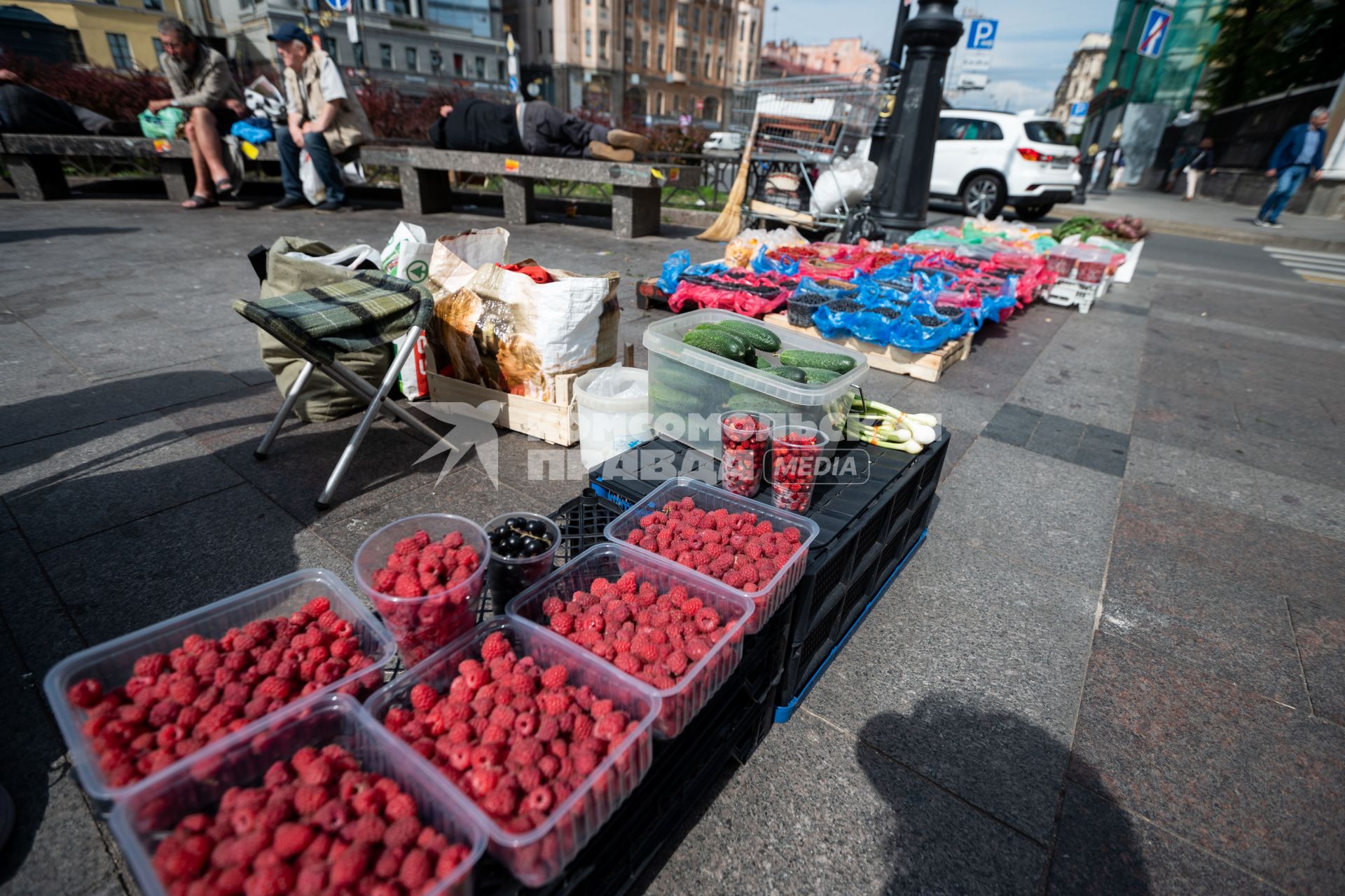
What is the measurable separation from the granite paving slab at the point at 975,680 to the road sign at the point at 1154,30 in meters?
23.3

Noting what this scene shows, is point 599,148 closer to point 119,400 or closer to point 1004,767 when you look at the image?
point 119,400

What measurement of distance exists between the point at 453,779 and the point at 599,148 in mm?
8946

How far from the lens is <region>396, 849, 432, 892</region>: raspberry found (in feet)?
3.20

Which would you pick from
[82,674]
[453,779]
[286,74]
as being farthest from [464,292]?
[286,74]

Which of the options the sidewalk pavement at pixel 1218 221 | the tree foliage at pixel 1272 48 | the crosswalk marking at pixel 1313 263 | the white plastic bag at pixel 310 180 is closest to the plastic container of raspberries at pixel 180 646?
the white plastic bag at pixel 310 180

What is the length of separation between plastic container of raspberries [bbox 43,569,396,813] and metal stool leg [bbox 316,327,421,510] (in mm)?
1292

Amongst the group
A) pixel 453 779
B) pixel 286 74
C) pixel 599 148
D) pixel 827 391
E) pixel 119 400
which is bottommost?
pixel 119 400

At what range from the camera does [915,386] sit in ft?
15.9

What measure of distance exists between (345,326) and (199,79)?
9051 mm

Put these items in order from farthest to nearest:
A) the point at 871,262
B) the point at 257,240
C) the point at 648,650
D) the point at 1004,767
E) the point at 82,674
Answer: the point at 257,240, the point at 871,262, the point at 1004,767, the point at 648,650, the point at 82,674

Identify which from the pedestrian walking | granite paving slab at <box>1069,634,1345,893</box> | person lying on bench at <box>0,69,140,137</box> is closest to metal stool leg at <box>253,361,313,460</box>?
granite paving slab at <box>1069,634,1345,893</box>

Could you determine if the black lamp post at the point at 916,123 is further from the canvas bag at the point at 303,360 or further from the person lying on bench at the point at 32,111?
the person lying on bench at the point at 32,111

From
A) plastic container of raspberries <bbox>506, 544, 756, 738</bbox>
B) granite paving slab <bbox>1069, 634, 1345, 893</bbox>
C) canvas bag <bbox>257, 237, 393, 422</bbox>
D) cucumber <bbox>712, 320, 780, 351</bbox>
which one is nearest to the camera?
plastic container of raspberries <bbox>506, 544, 756, 738</bbox>

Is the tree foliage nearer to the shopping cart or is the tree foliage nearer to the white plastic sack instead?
the shopping cart
